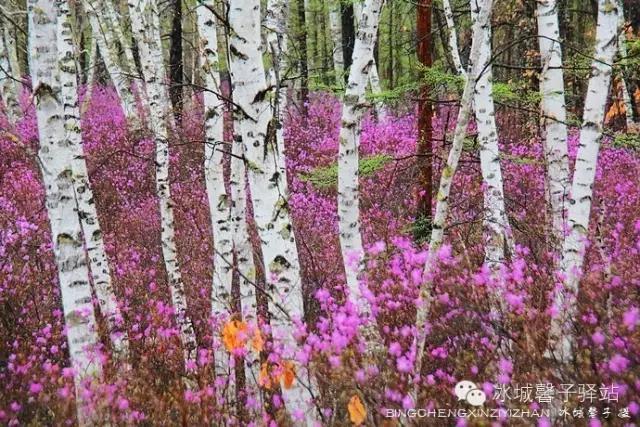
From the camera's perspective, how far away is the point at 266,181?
148 inches

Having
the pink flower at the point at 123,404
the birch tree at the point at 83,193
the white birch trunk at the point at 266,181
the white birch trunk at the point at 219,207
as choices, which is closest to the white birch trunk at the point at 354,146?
the white birch trunk at the point at 266,181

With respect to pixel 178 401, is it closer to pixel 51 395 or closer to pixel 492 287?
pixel 51 395

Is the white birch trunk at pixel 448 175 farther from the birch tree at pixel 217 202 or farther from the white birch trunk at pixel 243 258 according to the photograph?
the birch tree at pixel 217 202

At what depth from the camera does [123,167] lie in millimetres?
12023

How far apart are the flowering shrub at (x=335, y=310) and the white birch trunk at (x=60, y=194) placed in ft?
0.46

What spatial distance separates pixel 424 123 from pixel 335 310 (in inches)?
121

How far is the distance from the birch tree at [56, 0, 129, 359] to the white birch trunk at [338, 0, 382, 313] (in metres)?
2.28

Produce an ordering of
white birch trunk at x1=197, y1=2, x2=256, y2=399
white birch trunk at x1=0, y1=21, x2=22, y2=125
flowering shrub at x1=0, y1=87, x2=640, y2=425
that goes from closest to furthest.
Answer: flowering shrub at x1=0, y1=87, x2=640, y2=425 → white birch trunk at x1=197, y1=2, x2=256, y2=399 → white birch trunk at x1=0, y1=21, x2=22, y2=125

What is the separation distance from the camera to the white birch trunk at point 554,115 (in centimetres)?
491

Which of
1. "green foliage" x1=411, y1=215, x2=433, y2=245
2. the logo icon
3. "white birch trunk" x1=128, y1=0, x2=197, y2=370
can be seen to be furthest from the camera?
"green foliage" x1=411, y1=215, x2=433, y2=245

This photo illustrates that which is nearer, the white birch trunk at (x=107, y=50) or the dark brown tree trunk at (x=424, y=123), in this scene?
the dark brown tree trunk at (x=424, y=123)

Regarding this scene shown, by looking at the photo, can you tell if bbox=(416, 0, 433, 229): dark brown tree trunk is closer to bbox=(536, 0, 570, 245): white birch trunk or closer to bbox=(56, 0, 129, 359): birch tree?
bbox=(536, 0, 570, 245): white birch trunk

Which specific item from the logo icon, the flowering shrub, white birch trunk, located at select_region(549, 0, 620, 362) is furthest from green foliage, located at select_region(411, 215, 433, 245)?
the logo icon

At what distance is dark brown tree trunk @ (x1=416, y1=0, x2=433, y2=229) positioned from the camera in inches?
265
